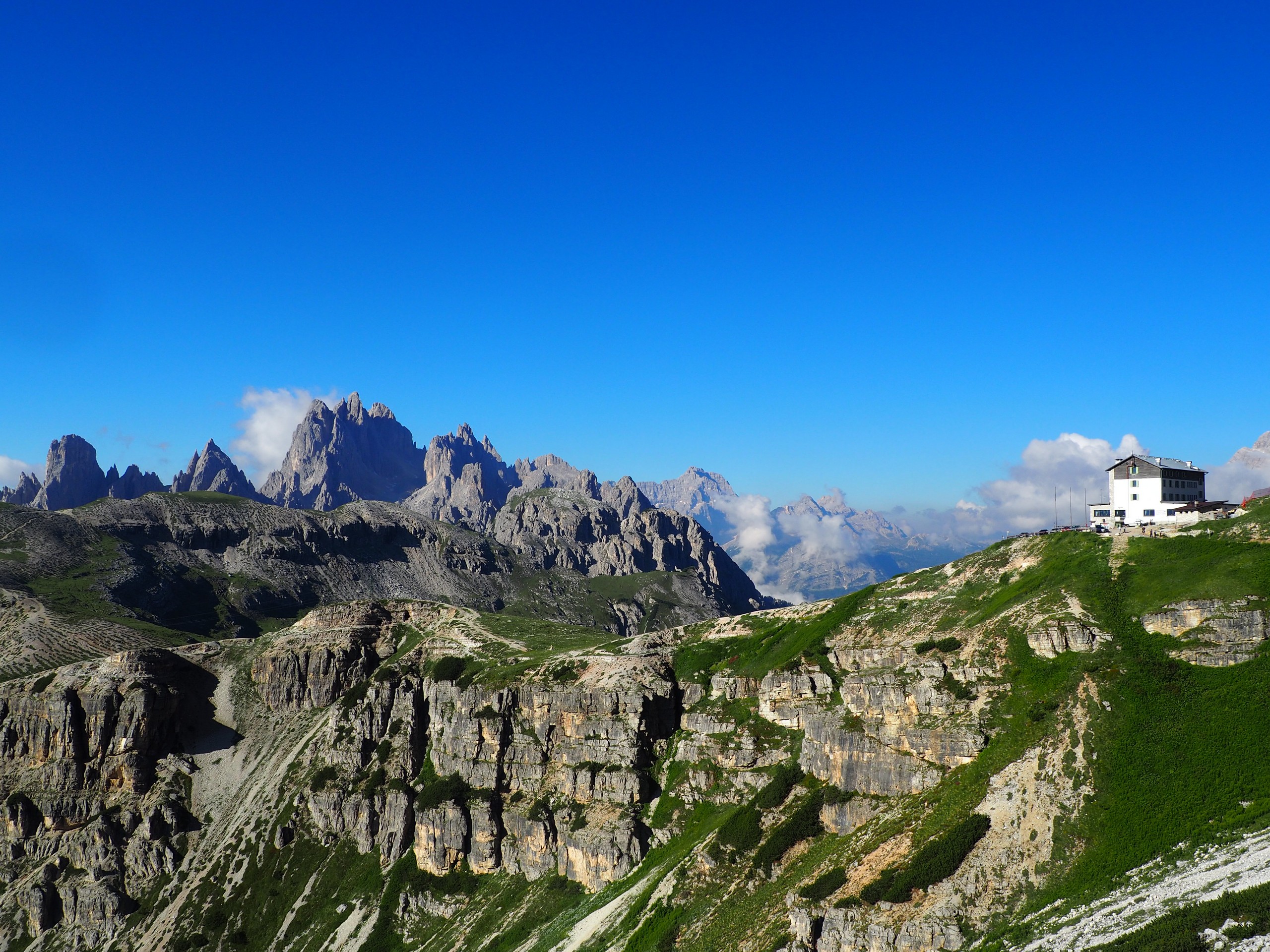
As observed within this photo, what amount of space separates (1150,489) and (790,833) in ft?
308

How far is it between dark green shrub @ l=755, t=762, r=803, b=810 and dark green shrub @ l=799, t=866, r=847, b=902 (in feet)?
68.7

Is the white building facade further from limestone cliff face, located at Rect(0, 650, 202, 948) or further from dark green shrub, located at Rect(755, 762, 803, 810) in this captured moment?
limestone cliff face, located at Rect(0, 650, 202, 948)

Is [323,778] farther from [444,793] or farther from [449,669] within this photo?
[444,793]

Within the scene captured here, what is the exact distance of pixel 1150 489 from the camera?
462 ft

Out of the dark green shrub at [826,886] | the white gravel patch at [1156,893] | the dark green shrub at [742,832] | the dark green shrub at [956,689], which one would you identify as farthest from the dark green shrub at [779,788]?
the white gravel patch at [1156,893]

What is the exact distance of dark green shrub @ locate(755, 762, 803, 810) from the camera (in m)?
104

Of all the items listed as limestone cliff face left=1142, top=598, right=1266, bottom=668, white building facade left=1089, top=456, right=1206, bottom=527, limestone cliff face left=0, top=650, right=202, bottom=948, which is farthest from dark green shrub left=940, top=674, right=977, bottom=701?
limestone cliff face left=0, top=650, right=202, bottom=948

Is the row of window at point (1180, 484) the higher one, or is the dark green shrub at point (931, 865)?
the row of window at point (1180, 484)

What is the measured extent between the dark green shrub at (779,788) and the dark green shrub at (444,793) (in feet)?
194

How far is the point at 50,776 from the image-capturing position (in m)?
168

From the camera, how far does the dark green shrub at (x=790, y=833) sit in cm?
9438

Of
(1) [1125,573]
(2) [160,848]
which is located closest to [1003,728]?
(1) [1125,573]

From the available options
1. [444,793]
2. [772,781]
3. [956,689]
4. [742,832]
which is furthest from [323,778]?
[956,689]

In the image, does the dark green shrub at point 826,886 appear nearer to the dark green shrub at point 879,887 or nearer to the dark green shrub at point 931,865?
the dark green shrub at point 879,887
